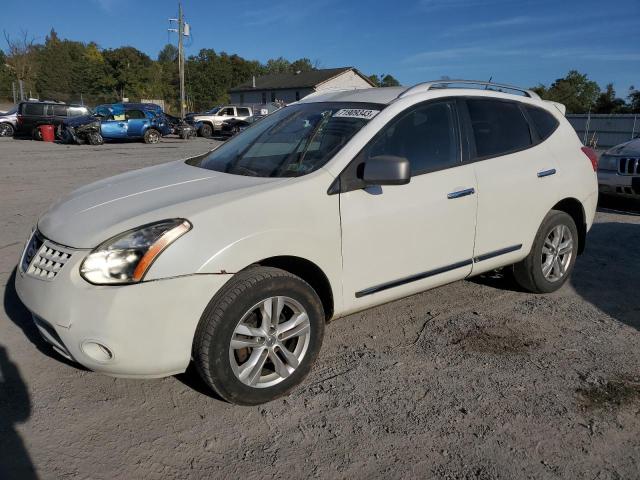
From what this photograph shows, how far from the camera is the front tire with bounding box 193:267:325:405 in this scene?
2725 mm

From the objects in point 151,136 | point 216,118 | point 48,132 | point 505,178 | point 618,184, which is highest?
point 216,118

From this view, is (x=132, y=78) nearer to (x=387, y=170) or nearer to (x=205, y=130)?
(x=205, y=130)

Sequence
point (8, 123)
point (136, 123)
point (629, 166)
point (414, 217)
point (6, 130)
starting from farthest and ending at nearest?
1. point (6, 130)
2. point (8, 123)
3. point (136, 123)
4. point (629, 166)
5. point (414, 217)

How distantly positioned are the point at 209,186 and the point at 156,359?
109cm

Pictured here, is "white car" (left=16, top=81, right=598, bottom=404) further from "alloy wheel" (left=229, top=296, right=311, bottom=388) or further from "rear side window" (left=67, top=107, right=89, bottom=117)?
"rear side window" (left=67, top=107, right=89, bottom=117)

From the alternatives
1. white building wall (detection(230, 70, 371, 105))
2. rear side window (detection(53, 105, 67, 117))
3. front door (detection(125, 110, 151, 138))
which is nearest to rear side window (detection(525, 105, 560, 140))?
front door (detection(125, 110, 151, 138))

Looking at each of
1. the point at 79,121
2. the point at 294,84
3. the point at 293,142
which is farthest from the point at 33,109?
the point at 294,84

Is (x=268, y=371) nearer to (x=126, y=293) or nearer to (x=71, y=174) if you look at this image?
(x=126, y=293)

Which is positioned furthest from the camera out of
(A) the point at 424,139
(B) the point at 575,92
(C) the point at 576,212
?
(B) the point at 575,92

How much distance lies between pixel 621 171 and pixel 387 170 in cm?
653

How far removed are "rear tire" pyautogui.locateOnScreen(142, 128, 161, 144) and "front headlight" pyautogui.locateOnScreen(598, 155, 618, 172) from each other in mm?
20170

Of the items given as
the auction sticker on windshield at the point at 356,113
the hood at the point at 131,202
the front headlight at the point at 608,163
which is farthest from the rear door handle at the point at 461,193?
the front headlight at the point at 608,163

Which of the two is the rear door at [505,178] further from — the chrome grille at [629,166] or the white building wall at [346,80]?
the white building wall at [346,80]

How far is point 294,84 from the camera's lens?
61.4 metres
